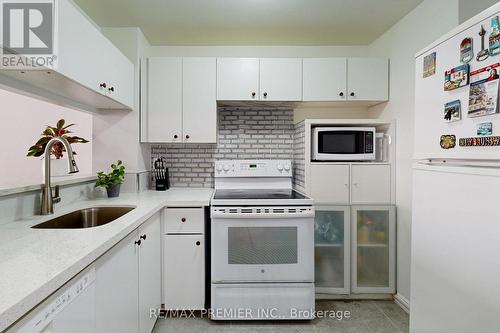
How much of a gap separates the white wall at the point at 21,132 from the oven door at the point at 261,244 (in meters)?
1.25

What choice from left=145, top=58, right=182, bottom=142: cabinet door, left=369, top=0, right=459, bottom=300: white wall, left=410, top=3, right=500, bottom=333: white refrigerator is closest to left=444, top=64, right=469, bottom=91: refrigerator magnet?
left=410, top=3, right=500, bottom=333: white refrigerator

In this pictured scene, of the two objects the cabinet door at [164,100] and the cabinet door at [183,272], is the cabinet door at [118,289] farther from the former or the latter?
the cabinet door at [164,100]

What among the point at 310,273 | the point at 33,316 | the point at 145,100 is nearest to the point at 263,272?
the point at 310,273

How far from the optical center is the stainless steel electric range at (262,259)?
215 centimetres

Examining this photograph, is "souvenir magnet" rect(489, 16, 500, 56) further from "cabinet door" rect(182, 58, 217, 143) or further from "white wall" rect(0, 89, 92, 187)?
"white wall" rect(0, 89, 92, 187)

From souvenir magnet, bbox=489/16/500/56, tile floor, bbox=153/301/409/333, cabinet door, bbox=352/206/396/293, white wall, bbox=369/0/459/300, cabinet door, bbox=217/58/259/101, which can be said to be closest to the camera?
souvenir magnet, bbox=489/16/500/56

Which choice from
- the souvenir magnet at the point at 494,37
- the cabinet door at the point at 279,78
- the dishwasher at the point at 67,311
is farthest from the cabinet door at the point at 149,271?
the souvenir magnet at the point at 494,37

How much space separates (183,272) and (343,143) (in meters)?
1.76

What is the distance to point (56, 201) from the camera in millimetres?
1758

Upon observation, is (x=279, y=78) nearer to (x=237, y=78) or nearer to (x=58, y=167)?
(x=237, y=78)

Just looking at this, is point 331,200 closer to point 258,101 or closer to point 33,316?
point 258,101

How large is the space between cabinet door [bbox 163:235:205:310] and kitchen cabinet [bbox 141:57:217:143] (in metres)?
0.97

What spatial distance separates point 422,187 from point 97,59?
2059mm

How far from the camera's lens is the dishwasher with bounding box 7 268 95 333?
31.1 inches
